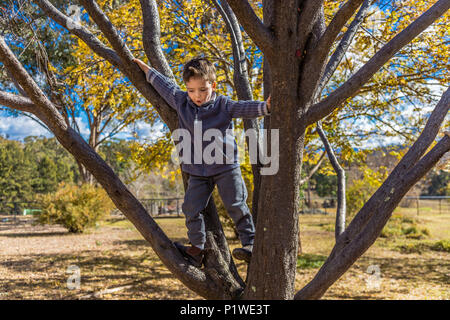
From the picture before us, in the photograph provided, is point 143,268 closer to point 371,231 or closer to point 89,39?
point 89,39

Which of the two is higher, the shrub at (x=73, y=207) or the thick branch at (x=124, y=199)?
the thick branch at (x=124, y=199)

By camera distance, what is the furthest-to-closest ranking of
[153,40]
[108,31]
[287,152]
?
[153,40] < [108,31] < [287,152]

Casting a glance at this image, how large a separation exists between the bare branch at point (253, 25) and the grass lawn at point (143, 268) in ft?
16.0

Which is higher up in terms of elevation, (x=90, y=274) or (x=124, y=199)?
(x=124, y=199)

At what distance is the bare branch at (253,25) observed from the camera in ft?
5.43

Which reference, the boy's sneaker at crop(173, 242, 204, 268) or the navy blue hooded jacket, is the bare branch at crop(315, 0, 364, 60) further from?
the boy's sneaker at crop(173, 242, 204, 268)

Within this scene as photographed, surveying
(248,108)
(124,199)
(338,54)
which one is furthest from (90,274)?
(338,54)

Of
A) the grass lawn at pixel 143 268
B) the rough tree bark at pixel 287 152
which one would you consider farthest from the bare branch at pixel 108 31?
the grass lawn at pixel 143 268

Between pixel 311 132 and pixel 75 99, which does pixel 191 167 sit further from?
pixel 75 99

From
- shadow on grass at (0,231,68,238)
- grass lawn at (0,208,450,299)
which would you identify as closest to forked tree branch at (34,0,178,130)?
grass lawn at (0,208,450,299)

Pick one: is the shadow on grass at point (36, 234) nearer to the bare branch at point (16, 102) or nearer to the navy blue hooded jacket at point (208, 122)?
the bare branch at point (16, 102)

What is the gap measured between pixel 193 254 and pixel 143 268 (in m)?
5.89

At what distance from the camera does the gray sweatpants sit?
2.04 m

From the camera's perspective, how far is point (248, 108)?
2.00 m
